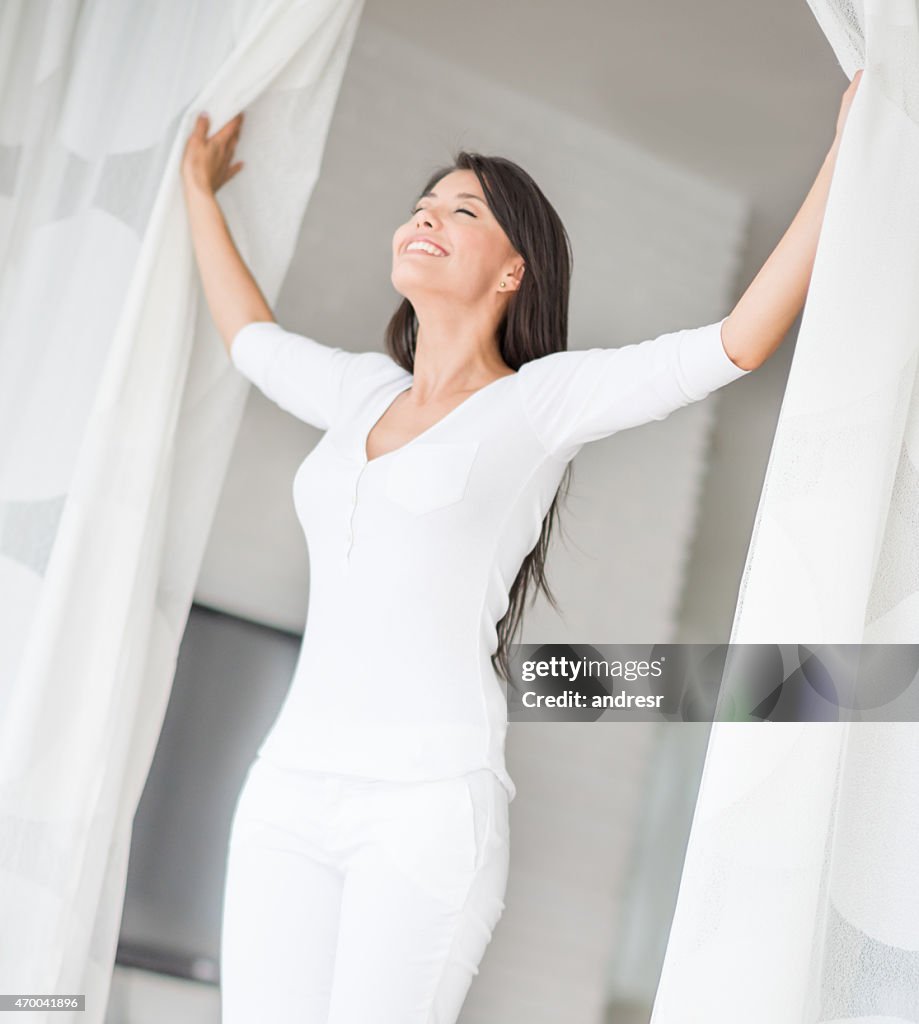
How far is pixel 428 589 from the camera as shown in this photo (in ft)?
5.42

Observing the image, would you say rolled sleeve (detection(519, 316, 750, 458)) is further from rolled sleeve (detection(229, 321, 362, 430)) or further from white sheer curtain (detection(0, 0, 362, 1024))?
white sheer curtain (detection(0, 0, 362, 1024))

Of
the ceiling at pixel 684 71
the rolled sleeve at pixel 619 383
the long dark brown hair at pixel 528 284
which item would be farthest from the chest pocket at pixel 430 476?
the ceiling at pixel 684 71

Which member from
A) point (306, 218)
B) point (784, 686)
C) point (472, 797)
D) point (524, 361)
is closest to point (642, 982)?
point (472, 797)

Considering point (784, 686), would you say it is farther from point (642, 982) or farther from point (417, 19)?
point (417, 19)

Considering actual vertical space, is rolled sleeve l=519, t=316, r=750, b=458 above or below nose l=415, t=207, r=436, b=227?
below

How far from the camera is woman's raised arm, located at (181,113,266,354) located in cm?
199

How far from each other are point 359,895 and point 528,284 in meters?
1.02

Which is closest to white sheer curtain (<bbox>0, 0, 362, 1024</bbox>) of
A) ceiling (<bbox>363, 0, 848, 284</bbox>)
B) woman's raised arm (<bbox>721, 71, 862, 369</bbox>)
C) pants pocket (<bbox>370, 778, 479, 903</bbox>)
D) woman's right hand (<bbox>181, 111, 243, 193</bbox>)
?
woman's right hand (<bbox>181, 111, 243, 193</bbox>)

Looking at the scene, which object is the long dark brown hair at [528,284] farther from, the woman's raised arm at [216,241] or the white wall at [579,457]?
the white wall at [579,457]

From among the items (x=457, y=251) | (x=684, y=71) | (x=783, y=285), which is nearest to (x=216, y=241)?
(x=457, y=251)

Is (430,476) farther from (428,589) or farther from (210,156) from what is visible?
(210,156)

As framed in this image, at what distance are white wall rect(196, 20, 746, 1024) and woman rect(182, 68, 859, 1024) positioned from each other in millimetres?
609

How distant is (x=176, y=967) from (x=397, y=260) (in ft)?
4.78

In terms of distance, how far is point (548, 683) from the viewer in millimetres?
2490
